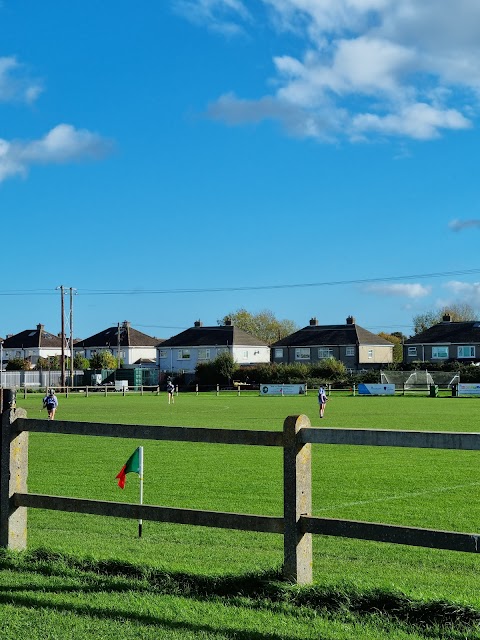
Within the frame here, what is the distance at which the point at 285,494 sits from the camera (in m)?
6.75

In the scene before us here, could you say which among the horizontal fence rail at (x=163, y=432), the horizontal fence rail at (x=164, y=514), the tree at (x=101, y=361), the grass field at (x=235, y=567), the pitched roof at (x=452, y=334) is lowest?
the grass field at (x=235, y=567)

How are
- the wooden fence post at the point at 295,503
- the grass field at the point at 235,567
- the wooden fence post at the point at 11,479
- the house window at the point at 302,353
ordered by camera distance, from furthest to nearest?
the house window at the point at 302,353 → the wooden fence post at the point at 11,479 → the wooden fence post at the point at 295,503 → the grass field at the point at 235,567

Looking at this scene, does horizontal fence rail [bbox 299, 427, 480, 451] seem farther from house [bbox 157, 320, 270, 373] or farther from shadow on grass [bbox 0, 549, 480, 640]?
house [bbox 157, 320, 270, 373]

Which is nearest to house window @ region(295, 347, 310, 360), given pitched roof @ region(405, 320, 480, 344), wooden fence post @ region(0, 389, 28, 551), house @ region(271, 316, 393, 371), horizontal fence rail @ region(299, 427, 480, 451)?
house @ region(271, 316, 393, 371)

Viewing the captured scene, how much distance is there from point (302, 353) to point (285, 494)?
116 metres

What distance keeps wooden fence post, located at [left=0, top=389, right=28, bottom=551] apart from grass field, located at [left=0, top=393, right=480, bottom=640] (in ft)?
0.85

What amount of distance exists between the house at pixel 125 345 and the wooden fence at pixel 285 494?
444 feet

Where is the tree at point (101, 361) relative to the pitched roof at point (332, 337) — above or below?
below

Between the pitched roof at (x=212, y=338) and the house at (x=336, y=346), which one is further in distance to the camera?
the pitched roof at (x=212, y=338)

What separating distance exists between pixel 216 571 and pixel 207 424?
2706 centimetres

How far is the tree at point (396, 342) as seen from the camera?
475ft

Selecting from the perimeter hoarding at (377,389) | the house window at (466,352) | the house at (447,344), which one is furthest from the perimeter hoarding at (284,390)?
the house window at (466,352)

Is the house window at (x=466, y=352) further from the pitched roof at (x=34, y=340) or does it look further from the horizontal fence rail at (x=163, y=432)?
the horizontal fence rail at (x=163, y=432)

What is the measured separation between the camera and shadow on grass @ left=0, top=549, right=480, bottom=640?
5.99 meters
